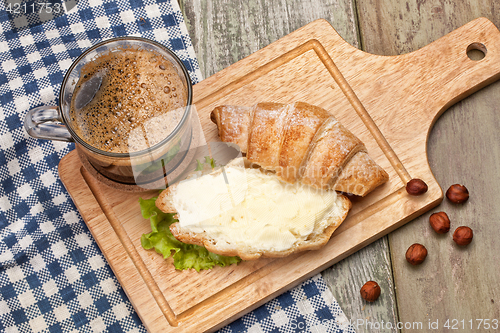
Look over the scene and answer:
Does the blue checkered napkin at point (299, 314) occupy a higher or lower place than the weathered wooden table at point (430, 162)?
lower

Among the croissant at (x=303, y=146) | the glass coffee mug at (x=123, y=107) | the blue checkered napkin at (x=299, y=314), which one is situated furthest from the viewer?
the blue checkered napkin at (x=299, y=314)

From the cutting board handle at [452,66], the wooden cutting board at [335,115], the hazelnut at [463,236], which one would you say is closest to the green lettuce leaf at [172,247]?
the wooden cutting board at [335,115]

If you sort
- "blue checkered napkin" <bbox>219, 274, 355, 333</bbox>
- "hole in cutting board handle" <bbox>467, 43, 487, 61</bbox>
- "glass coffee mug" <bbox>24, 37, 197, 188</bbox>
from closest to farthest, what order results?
"glass coffee mug" <bbox>24, 37, 197, 188</bbox> → "blue checkered napkin" <bbox>219, 274, 355, 333</bbox> → "hole in cutting board handle" <bbox>467, 43, 487, 61</bbox>

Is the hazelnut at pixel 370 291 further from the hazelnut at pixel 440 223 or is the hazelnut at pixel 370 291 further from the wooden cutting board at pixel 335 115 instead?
the hazelnut at pixel 440 223

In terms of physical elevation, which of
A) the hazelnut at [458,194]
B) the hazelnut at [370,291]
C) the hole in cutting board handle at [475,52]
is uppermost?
the hole in cutting board handle at [475,52]

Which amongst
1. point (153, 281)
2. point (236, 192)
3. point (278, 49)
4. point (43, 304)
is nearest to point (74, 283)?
point (43, 304)

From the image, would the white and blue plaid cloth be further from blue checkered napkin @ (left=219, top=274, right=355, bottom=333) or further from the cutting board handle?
the cutting board handle

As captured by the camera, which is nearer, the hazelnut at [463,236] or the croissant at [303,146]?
the croissant at [303,146]

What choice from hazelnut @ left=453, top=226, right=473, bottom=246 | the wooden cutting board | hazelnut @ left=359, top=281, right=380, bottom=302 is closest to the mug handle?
the wooden cutting board
